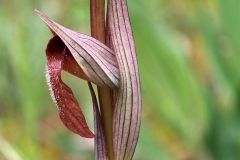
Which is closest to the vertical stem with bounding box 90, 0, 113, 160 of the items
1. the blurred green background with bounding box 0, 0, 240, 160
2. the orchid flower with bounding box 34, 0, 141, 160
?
the orchid flower with bounding box 34, 0, 141, 160

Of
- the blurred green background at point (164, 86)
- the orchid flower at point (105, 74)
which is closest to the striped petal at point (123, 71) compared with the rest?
the orchid flower at point (105, 74)

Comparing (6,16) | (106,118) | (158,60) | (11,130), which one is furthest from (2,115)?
(106,118)

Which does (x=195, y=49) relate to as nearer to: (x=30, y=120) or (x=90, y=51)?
(x=30, y=120)

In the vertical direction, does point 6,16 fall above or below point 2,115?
above

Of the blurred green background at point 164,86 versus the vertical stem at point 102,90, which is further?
the blurred green background at point 164,86

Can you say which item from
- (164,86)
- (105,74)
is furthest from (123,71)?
(164,86)

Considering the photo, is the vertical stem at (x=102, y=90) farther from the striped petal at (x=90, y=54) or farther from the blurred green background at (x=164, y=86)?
the blurred green background at (x=164, y=86)
